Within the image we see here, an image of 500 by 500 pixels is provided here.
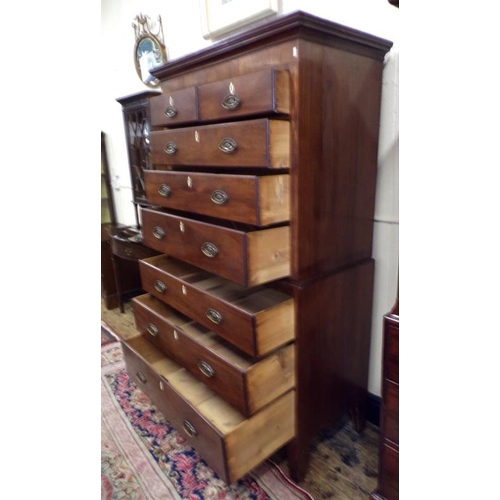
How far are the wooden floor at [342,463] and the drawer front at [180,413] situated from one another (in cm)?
34

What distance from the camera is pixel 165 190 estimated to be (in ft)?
3.74

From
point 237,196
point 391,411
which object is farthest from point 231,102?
point 391,411

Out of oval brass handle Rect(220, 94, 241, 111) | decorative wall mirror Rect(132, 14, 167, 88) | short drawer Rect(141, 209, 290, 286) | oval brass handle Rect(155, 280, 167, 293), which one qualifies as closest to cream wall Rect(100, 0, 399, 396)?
decorative wall mirror Rect(132, 14, 167, 88)

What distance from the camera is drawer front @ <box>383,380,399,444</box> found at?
75 centimetres

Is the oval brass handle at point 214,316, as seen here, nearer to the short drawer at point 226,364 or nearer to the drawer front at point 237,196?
the short drawer at point 226,364

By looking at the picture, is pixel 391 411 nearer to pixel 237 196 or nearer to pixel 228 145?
pixel 237 196

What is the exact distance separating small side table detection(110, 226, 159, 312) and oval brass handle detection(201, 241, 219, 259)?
3.77ft

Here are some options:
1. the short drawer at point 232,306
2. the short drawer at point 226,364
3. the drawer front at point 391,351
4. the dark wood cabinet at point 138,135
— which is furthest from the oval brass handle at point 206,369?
the dark wood cabinet at point 138,135

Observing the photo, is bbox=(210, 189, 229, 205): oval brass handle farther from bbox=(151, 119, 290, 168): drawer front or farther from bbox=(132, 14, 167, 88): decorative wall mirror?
bbox=(132, 14, 167, 88): decorative wall mirror
